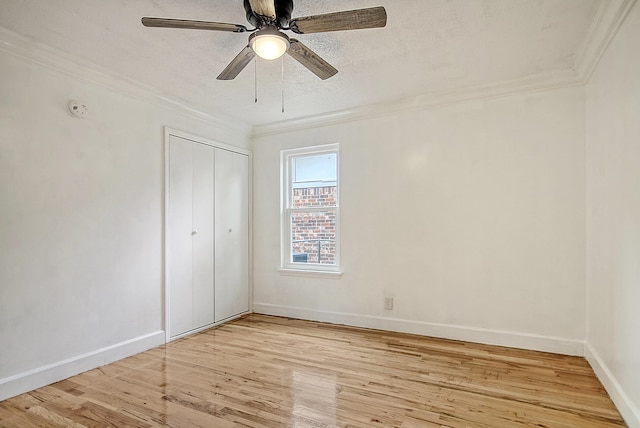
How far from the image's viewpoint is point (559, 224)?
3172mm

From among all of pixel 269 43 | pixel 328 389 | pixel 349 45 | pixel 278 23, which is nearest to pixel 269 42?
pixel 269 43

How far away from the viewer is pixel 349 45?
2.60 meters

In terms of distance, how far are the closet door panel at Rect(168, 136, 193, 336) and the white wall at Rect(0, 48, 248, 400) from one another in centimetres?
14

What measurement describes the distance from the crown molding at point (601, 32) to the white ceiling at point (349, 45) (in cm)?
3

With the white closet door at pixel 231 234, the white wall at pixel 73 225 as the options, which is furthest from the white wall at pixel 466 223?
the white wall at pixel 73 225

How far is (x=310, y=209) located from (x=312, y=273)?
79 centimetres

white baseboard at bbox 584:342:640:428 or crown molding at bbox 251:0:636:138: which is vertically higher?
crown molding at bbox 251:0:636:138

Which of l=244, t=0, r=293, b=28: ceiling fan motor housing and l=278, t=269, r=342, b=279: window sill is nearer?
l=244, t=0, r=293, b=28: ceiling fan motor housing

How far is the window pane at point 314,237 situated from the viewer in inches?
170

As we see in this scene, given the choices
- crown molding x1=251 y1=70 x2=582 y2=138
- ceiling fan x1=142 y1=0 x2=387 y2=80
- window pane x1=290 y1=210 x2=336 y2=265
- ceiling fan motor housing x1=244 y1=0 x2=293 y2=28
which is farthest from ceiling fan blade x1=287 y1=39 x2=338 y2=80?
window pane x1=290 y1=210 x2=336 y2=265

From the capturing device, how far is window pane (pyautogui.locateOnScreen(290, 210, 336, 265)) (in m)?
4.33

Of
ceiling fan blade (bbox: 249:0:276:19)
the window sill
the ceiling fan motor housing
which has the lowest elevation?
the window sill

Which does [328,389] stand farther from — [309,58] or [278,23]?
[278,23]

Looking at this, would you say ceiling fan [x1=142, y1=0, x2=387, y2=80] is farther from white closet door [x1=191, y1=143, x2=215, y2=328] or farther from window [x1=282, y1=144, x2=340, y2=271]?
window [x1=282, y1=144, x2=340, y2=271]
